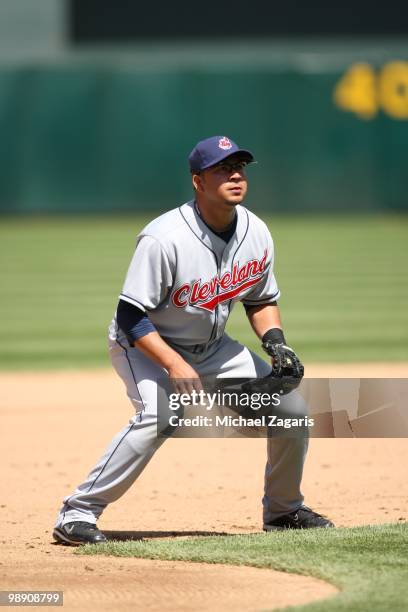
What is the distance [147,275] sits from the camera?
438cm

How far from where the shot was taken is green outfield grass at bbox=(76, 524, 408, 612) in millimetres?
3602

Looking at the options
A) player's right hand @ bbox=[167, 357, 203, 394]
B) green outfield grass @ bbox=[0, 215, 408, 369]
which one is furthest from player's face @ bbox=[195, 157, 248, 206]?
green outfield grass @ bbox=[0, 215, 408, 369]

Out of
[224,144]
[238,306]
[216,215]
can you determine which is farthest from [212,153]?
[238,306]

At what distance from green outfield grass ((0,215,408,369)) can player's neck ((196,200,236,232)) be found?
17.1 feet

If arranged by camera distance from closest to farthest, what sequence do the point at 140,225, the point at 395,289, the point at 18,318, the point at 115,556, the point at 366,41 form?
the point at 115,556
the point at 18,318
the point at 395,289
the point at 140,225
the point at 366,41

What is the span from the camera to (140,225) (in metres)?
21.0

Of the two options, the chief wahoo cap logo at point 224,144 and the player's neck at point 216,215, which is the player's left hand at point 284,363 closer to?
the player's neck at point 216,215

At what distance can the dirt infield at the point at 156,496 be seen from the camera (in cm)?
384

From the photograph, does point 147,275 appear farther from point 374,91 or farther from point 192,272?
point 374,91

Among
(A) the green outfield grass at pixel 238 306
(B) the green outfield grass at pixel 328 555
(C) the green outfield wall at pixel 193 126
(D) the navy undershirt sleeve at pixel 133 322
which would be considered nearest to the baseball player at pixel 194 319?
(D) the navy undershirt sleeve at pixel 133 322

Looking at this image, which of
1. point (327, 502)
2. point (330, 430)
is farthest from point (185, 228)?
point (327, 502)

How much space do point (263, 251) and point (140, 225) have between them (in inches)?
645

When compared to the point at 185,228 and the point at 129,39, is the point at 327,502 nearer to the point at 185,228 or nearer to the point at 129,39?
the point at 185,228

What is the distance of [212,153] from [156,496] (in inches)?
79.7
